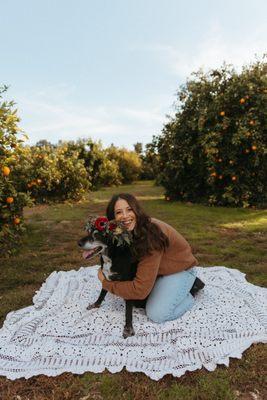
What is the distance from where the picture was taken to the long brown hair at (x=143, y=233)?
3.37 meters

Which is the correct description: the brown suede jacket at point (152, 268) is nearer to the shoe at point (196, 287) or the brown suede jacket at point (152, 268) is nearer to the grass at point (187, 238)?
the shoe at point (196, 287)

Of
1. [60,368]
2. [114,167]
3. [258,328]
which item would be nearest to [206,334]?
[258,328]

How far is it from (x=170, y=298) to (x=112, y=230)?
103 centimetres

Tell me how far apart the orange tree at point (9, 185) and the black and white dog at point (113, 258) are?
2.38m

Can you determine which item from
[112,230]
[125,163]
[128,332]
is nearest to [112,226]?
[112,230]

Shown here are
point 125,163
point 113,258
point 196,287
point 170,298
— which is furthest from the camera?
point 125,163

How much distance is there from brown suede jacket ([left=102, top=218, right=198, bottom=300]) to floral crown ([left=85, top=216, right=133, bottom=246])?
1.09 feet

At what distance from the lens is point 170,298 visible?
12.1 ft

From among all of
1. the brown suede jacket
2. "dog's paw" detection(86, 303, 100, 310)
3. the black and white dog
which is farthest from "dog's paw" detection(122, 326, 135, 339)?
"dog's paw" detection(86, 303, 100, 310)

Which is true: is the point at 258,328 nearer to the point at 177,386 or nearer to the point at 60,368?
the point at 177,386

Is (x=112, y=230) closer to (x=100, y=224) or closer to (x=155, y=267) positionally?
(x=100, y=224)

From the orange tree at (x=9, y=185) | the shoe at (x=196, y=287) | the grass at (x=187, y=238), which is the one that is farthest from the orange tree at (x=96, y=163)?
the shoe at (x=196, y=287)

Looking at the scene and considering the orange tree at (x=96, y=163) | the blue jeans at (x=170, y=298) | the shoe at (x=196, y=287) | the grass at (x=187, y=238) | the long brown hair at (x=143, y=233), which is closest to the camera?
the grass at (x=187, y=238)

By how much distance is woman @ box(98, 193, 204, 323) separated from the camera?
3.41 metres
